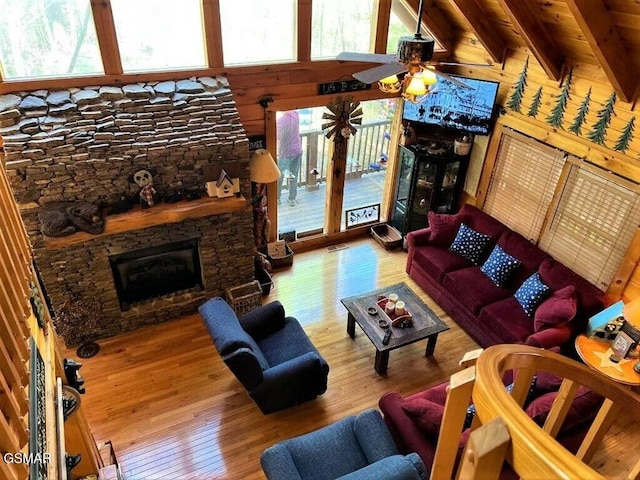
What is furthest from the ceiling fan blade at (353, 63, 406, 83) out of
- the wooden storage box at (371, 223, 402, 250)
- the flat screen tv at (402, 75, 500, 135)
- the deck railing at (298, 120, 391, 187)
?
the wooden storage box at (371, 223, 402, 250)

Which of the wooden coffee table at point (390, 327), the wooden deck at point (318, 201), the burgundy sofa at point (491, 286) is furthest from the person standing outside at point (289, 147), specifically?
the wooden coffee table at point (390, 327)

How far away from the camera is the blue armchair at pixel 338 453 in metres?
3.10

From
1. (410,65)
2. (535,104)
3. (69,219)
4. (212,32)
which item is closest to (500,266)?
(535,104)

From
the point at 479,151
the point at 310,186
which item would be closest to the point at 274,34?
the point at 310,186

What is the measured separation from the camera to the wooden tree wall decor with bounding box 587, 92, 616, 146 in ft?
14.4

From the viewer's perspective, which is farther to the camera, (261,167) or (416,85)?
(261,167)

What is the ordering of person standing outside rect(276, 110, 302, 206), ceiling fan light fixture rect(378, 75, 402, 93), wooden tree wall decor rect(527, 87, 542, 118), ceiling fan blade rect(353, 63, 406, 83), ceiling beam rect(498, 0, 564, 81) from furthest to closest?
person standing outside rect(276, 110, 302, 206), wooden tree wall decor rect(527, 87, 542, 118), ceiling beam rect(498, 0, 564, 81), ceiling fan light fixture rect(378, 75, 402, 93), ceiling fan blade rect(353, 63, 406, 83)

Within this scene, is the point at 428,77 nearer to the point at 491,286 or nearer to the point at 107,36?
the point at 491,286

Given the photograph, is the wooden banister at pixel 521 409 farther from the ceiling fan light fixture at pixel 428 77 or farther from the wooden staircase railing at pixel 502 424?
the ceiling fan light fixture at pixel 428 77

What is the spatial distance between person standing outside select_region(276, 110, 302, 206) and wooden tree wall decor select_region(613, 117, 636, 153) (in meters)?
3.31

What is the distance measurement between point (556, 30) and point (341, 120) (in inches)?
93.7

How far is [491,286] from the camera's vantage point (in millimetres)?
5129

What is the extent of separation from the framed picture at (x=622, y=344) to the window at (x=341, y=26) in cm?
391

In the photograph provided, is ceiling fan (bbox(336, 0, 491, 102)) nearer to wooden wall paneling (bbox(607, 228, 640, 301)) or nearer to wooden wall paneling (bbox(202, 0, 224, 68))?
wooden wall paneling (bbox(202, 0, 224, 68))
